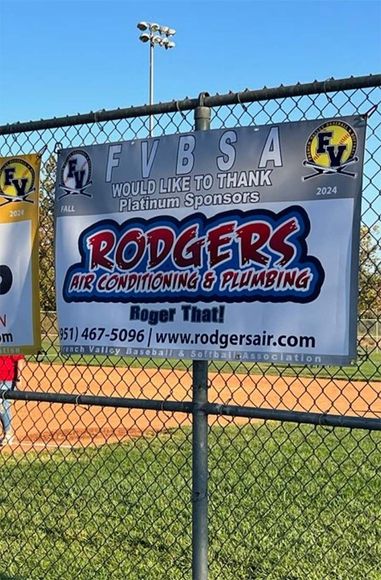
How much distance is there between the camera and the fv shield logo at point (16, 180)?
4.29 m

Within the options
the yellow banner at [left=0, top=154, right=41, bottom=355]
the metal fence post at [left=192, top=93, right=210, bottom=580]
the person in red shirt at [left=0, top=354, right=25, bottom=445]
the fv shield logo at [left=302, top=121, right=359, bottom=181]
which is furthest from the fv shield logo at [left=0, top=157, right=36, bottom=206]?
the person in red shirt at [left=0, top=354, right=25, bottom=445]

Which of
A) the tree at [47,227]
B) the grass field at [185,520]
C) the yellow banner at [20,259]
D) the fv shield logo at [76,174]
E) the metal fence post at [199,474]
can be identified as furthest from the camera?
the grass field at [185,520]

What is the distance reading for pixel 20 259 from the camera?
168 inches

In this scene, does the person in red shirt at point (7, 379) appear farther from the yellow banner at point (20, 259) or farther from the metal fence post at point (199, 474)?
the metal fence post at point (199, 474)

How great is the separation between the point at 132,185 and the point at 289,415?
1.33m

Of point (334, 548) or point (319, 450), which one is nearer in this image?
point (334, 548)

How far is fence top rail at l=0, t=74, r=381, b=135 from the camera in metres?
3.38

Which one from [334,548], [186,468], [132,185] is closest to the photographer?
[132,185]

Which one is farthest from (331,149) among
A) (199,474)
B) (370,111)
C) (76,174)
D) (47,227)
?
(47,227)

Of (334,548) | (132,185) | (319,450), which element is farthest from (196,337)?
(319,450)

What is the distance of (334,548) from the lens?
5.25 meters

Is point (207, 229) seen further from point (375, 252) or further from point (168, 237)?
point (375, 252)

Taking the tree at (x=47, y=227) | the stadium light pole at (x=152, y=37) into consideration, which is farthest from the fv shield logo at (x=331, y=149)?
the stadium light pole at (x=152, y=37)

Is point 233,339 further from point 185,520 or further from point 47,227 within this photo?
point 185,520
